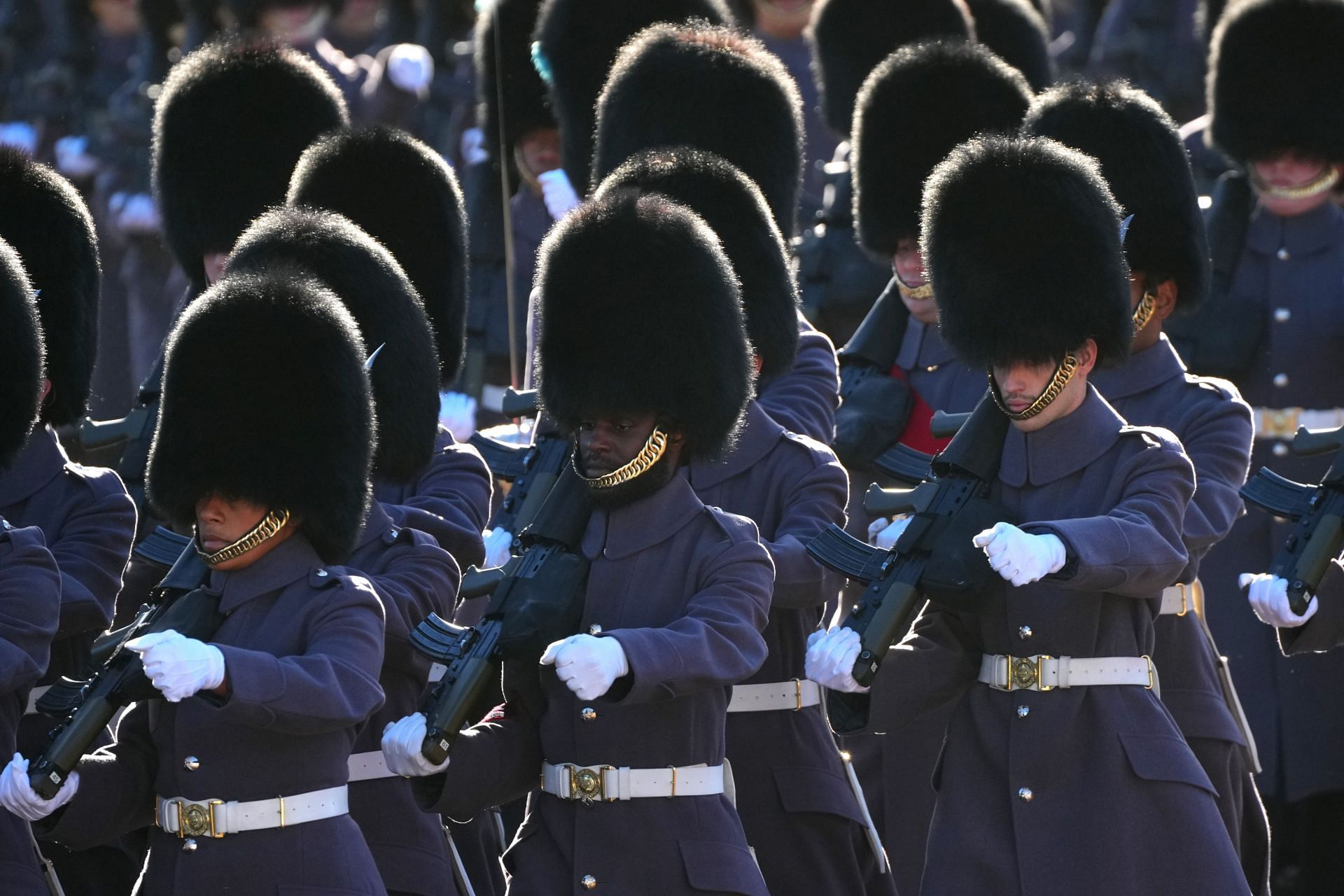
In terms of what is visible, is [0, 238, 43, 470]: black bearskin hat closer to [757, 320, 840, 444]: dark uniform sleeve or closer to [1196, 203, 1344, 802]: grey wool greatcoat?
[757, 320, 840, 444]: dark uniform sleeve

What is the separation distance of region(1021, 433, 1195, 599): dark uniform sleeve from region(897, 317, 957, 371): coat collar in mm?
1824

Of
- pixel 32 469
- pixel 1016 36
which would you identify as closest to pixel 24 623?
pixel 32 469

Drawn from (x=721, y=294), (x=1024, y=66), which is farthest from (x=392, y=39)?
(x=721, y=294)

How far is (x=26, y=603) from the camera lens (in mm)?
5035

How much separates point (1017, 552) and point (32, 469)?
229 cm

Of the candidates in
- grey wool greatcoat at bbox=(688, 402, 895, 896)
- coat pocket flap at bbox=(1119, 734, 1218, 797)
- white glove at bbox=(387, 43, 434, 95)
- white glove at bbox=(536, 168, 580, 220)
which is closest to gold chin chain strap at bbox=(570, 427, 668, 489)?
grey wool greatcoat at bbox=(688, 402, 895, 896)

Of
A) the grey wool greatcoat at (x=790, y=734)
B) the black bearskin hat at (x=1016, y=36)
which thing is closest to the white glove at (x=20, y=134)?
the black bearskin hat at (x=1016, y=36)

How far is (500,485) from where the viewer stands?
824 cm

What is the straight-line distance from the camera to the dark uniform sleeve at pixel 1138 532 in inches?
180

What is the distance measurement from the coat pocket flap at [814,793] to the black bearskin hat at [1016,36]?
408cm

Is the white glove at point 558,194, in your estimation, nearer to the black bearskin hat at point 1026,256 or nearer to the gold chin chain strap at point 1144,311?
the gold chin chain strap at point 1144,311

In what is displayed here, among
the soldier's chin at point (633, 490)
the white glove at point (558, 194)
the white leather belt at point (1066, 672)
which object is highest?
the soldier's chin at point (633, 490)

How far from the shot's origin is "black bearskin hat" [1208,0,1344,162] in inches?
296

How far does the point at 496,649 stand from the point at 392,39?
787 cm
